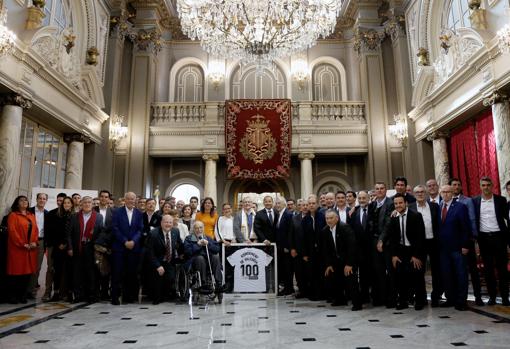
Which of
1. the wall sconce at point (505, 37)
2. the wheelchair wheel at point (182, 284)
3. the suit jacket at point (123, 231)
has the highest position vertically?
the wall sconce at point (505, 37)

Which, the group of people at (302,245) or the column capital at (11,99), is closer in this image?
the group of people at (302,245)

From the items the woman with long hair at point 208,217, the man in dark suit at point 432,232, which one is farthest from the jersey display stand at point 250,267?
the man in dark suit at point 432,232

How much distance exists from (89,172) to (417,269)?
787 cm

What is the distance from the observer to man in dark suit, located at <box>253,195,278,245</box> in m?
5.96

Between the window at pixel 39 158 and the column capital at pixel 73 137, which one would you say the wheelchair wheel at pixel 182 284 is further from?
the column capital at pixel 73 137

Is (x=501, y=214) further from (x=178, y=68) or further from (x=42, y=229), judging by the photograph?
(x=178, y=68)

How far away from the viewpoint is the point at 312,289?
17.8 ft

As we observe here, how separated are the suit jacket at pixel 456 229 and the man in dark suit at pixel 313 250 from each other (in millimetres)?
1522

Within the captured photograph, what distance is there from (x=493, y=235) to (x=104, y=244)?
479 centimetres

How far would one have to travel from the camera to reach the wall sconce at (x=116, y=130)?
1028cm

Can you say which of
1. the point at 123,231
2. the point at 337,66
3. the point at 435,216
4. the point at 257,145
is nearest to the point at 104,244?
the point at 123,231

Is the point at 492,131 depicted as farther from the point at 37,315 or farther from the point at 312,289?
the point at 37,315

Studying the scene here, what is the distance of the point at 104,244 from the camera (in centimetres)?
528

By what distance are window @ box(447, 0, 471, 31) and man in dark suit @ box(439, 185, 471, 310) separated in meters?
5.48
